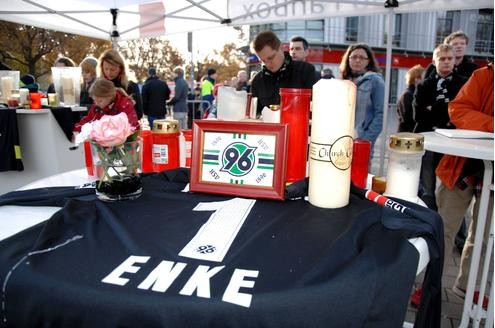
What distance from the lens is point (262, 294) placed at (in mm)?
521

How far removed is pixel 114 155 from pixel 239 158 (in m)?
0.32

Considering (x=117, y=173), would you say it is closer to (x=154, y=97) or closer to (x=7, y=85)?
(x=7, y=85)

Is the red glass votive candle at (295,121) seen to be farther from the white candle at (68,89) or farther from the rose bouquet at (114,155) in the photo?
the white candle at (68,89)

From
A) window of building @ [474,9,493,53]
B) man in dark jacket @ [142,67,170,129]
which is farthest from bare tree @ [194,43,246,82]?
man in dark jacket @ [142,67,170,129]

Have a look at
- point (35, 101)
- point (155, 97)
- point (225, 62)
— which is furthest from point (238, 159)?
point (225, 62)

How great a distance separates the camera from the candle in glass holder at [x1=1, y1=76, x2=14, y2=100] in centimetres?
310

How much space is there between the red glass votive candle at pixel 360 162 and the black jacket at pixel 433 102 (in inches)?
77.2

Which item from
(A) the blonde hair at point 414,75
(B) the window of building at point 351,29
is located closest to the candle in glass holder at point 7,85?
(A) the blonde hair at point 414,75

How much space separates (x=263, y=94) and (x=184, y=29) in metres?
2.18

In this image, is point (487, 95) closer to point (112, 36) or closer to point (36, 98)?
point (36, 98)

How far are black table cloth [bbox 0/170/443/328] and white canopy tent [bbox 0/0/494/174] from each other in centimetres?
276

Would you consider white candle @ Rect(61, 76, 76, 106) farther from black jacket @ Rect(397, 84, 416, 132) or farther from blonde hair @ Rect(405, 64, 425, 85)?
blonde hair @ Rect(405, 64, 425, 85)

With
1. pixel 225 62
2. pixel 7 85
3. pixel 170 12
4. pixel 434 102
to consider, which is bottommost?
pixel 434 102

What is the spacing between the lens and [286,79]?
117 inches
